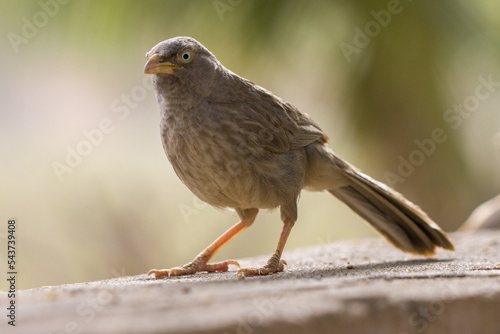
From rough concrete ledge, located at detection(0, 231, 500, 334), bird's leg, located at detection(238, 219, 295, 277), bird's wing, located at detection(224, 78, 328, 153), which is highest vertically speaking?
bird's wing, located at detection(224, 78, 328, 153)

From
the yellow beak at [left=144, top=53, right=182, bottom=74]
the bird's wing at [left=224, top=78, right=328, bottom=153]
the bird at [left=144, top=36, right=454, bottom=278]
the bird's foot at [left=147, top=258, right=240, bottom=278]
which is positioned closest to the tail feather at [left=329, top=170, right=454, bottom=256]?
the bird at [left=144, top=36, right=454, bottom=278]

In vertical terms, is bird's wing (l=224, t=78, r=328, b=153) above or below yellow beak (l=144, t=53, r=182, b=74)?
below

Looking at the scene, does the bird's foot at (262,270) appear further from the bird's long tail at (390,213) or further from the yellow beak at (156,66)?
the yellow beak at (156,66)

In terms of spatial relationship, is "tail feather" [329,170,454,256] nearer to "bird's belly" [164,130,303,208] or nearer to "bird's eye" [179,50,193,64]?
"bird's belly" [164,130,303,208]

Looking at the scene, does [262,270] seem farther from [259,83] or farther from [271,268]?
[259,83]

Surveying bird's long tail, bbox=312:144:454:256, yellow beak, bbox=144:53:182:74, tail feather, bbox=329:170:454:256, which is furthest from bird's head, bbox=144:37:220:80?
tail feather, bbox=329:170:454:256

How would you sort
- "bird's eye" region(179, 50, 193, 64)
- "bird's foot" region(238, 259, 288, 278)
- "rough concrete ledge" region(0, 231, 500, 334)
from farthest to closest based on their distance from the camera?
"bird's eye" region(179, 50, 193, 64), "bird's foot" region(238, 259, 288, 278), "rough concrete ledge" region(0, 231, 500, 334)

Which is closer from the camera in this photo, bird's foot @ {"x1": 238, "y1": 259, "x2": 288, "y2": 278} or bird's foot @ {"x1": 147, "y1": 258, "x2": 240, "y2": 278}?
bird's foot @ {"x1": 238, "y1": 259, "x2": 288, "y2": 278}

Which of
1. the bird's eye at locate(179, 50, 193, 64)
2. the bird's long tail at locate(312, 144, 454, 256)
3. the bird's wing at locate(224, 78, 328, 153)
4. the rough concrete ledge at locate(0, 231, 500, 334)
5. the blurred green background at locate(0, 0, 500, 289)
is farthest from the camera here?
the blurred green background at locate(0, 0, 500, 289)
